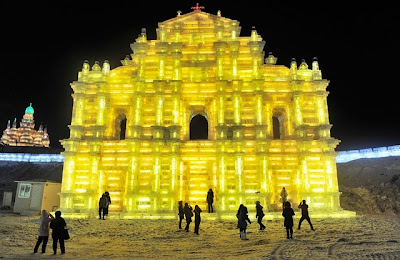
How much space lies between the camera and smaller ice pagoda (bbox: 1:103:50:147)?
95.2 meters

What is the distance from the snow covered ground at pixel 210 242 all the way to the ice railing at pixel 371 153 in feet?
101

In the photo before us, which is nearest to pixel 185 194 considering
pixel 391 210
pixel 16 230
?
pixel 16 230

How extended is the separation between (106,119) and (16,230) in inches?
437

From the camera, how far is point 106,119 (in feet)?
80.1

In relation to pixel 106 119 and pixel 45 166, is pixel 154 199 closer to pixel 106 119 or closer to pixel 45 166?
pixel 106 119

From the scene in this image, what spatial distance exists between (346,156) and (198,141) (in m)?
32.6

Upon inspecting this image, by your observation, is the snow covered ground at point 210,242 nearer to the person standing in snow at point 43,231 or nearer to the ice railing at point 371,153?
the person standing in snow at point 43,231

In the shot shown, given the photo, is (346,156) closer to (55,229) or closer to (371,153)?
(371,153)

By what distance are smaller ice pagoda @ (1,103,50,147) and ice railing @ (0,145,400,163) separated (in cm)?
3603

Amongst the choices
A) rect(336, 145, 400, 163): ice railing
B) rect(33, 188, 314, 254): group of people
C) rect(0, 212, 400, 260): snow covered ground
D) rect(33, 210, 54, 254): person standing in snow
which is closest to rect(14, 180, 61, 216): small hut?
rect(33, 188, 314, 254): group of people

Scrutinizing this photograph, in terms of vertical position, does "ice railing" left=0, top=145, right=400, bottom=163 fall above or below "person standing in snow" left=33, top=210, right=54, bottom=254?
above

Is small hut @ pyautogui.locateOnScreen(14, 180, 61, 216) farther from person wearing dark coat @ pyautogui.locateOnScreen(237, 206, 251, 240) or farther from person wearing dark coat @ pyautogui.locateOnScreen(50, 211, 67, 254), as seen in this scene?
person wearing dark coat @ pyautogui.locateOnScreen(237, 206, 251, 240)

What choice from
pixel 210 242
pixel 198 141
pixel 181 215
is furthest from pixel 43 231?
pixel 198 141

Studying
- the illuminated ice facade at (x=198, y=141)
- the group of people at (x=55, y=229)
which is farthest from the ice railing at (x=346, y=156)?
the group of people at (x=55, y=229)
